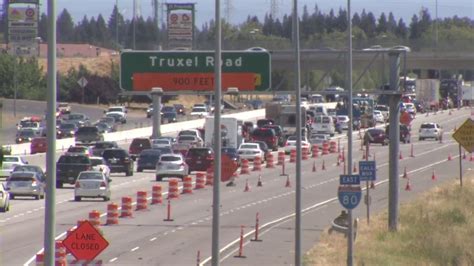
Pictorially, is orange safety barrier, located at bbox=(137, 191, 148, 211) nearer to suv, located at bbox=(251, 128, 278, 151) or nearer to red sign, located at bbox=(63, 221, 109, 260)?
red sign, located at bbox=(63, 221, 109, 260)

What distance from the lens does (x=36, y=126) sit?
3639 inches

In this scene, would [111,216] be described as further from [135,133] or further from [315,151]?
[135,133]

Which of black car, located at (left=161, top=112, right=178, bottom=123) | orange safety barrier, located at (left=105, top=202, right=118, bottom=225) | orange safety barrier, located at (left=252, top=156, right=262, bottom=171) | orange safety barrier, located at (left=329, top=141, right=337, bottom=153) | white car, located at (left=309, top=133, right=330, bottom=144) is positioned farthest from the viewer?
black car, located at (left=161, top=112, right=178, bottom=123)

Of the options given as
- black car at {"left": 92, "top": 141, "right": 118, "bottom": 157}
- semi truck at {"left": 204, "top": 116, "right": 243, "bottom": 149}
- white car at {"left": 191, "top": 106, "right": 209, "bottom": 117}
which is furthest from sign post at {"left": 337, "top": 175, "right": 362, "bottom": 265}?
white car at {"left": 191, "top": 106, "right": 209, "bottom": 117}

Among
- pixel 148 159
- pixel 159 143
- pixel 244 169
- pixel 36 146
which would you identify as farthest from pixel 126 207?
pixel 36 146

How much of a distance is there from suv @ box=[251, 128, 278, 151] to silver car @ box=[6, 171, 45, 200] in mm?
37405

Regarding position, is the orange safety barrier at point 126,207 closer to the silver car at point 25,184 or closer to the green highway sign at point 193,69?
the green highway sign at point 193,69

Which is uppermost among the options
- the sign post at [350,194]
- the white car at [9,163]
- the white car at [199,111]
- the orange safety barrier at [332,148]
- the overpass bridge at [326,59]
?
the overpass bridge at [326,59]

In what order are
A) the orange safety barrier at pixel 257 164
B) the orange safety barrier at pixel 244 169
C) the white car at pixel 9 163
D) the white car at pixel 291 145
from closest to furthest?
1. the white car at pixel 9 163
2. the orange safety barrier at pixel 244 169
3. the orange safety barrier at pixel 257 164
4. the white car at pixel 291 145

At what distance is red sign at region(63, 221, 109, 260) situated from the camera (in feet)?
74.0

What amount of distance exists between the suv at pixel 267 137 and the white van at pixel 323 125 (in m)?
9.63

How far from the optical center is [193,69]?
3819 centimetres

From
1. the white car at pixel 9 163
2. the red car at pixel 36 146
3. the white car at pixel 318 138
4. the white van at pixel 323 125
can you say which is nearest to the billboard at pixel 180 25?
the white car at pixel 9 163

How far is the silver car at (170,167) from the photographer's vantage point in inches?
2473
